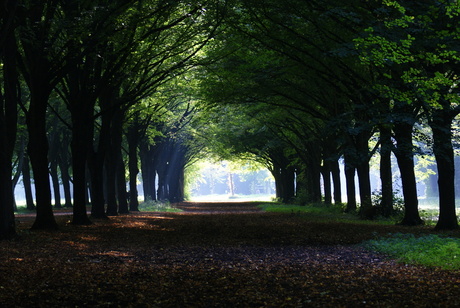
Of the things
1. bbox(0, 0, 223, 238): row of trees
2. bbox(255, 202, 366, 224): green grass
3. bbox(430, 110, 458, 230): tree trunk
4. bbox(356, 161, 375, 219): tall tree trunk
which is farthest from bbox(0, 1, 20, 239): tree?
bbox(356, 161, 375, 219): tall tree trunk

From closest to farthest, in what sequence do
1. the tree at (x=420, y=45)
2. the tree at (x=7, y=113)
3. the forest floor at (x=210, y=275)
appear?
the forest floor at (x=210, y=275) < the tree at (x=7, y=113) < the tree at (x=420, y=45)

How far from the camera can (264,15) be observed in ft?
58.7

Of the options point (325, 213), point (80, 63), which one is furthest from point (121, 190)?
point (80, 63)

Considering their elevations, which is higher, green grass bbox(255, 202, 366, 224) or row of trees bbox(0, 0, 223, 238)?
row of trees bbox(0, 0, 223, 238)

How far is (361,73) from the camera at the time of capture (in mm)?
19641

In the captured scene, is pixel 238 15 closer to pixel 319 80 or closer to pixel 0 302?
pixel 319 80

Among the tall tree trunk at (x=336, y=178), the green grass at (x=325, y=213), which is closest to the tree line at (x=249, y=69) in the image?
the green grass at (x=325, y=213)

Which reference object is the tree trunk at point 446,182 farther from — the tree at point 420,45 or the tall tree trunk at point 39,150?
the tall tree trunk at point 39,150

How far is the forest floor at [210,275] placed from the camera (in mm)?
6488

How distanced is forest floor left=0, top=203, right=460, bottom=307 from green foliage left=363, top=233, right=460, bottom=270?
1.07 ft

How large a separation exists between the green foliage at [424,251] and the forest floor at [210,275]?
325 mm

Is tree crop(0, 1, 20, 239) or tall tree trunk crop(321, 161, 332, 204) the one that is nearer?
tree crop(0, 1, 20, 239)

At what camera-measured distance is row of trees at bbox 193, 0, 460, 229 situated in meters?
12.4

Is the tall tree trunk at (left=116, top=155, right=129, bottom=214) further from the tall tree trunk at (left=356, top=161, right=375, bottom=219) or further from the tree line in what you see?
the tall tree trunk at (left=356, top=161, right=375, bottom=219)
